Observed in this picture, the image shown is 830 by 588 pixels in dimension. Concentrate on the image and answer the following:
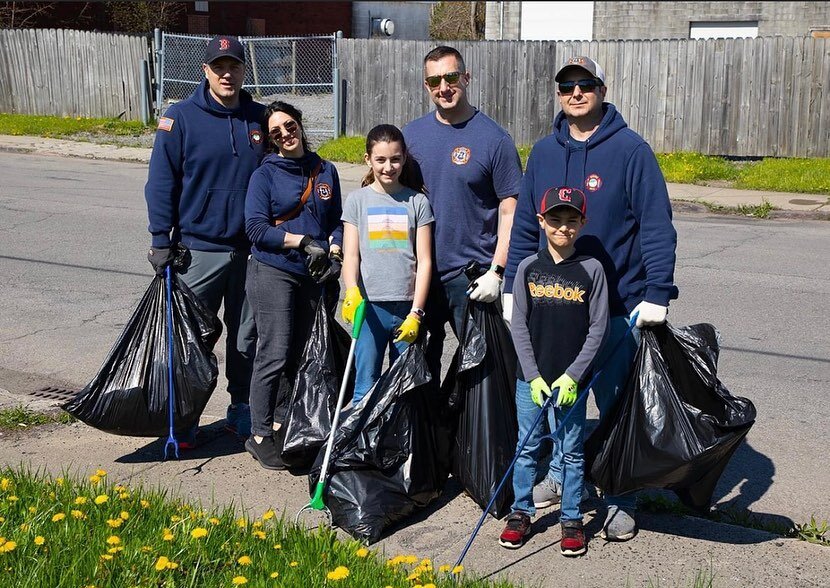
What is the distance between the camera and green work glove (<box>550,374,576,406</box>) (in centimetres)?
394

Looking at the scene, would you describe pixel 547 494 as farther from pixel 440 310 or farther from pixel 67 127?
pixel 67 127

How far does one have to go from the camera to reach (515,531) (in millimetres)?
4109

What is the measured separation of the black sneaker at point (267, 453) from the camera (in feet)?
16.1

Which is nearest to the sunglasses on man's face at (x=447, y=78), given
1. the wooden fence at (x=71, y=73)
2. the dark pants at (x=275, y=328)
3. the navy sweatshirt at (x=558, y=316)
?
the navy sweatshirt at (x=558, y=316)

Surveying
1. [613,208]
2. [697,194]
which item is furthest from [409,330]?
[697,194]

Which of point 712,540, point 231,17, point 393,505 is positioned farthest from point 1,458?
point 231,17

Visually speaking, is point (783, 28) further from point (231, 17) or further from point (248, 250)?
point (248, 250)

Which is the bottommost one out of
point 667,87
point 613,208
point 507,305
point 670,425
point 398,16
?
point 670,425

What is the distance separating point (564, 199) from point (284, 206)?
58.1 inches

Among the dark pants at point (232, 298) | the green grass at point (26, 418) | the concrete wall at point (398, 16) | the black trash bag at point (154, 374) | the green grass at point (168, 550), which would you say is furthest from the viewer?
the concrete wall at point (398, 16)

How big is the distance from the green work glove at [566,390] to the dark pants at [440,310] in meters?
0.69

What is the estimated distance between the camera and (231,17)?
30453mm

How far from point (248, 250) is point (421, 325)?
118 cm

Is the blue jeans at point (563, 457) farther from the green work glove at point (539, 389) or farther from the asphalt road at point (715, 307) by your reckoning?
the asphalt road at point (715, 307)
